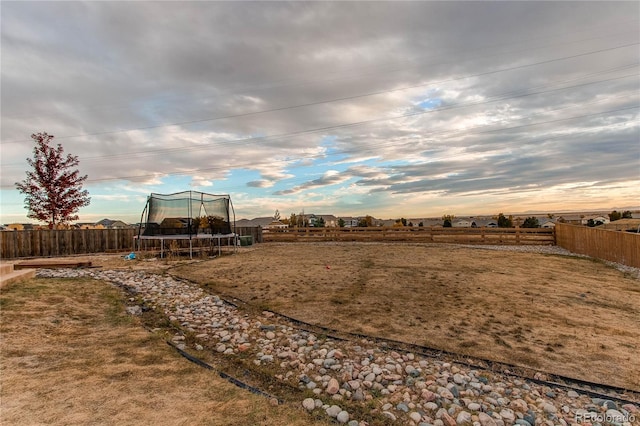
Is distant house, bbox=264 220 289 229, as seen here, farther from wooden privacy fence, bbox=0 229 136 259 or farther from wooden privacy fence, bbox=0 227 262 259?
wooden privacy fence, bbox=0 229 136 259

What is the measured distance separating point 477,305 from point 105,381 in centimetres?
518

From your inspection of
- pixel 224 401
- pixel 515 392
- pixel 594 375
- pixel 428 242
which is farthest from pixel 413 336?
pixel 428 242

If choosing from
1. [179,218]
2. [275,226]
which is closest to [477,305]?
[179,218]

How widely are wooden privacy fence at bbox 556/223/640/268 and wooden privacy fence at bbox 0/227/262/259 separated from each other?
51.3 feet

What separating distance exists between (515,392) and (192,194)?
1284 centimetres

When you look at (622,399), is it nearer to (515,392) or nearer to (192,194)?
(515,392)

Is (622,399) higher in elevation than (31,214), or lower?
lower

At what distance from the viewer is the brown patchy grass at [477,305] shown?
3713mm

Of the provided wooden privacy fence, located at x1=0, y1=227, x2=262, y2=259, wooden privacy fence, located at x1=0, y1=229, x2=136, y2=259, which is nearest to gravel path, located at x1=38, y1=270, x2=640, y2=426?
wooden privacy fence, located at x1=0, y1=227, x2=262, y2=259

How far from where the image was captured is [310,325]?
15.4 ft

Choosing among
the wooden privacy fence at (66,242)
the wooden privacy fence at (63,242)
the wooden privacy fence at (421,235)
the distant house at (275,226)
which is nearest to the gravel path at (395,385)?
the wooden privacy fence at (66,242)

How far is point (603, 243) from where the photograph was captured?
11984 mm

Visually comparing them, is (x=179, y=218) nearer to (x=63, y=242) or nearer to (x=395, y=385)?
(x=63, y=242)

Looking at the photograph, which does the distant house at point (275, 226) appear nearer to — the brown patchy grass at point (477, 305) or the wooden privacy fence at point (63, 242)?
the wooden privacy fence at point (63, 242)
